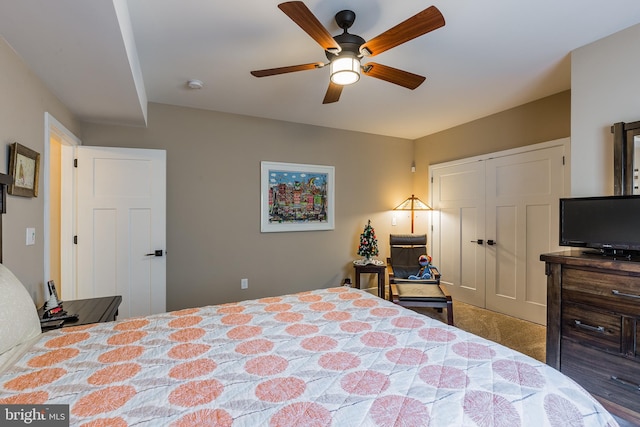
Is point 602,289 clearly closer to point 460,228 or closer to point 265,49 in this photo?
point 460,228

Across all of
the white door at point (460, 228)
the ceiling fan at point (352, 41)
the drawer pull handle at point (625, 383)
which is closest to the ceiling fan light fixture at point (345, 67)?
the ceiling fan at point (352, 41)

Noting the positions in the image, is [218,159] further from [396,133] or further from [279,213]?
[396,133]

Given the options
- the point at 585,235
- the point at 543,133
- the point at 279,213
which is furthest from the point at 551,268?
the point at 279,213

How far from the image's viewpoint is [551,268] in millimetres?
2084

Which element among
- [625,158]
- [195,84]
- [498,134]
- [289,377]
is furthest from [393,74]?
[498,134]

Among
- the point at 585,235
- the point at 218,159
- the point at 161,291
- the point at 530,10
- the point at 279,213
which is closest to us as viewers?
the point at 530,10

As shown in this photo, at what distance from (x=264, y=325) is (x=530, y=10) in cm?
241

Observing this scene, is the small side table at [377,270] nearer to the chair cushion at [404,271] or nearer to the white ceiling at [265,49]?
the chair cushion at [404,271]

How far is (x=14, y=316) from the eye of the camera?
1249 mm

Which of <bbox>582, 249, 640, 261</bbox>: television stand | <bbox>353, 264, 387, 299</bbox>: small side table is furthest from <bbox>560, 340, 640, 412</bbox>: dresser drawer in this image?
<bbox>353, 264, 387, 299</bbox>: small side table

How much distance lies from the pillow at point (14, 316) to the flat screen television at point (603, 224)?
3115mm

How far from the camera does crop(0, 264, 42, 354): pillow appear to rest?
3.89 feet

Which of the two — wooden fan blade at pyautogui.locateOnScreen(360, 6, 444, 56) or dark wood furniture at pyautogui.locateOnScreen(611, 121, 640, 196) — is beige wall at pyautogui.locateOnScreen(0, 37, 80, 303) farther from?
dark wood furniture at pyautogui.locateOnScreen(611, 121, 640, 196)

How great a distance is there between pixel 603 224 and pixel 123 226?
392 centimetres
